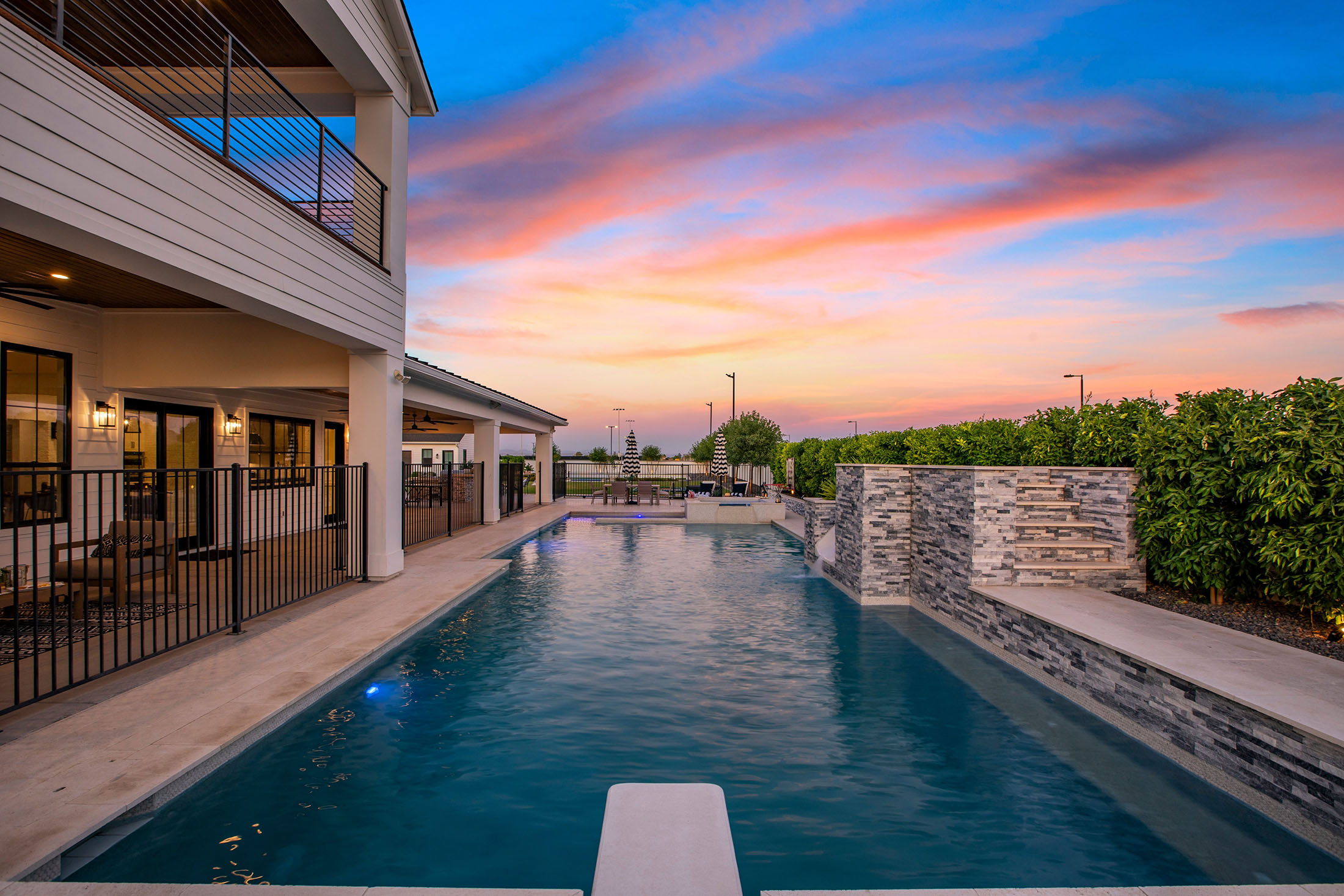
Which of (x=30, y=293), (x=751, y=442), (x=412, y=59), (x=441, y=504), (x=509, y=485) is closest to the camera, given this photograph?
(x=30, y=293)

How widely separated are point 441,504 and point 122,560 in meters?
14.4

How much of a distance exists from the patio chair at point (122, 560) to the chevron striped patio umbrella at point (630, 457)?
18718 mm

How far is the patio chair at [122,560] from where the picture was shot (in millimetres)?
6223

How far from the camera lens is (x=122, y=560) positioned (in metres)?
6.44

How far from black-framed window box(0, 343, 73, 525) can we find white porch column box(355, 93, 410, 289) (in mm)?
4395

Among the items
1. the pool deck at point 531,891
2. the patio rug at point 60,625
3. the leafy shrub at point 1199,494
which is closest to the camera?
the pool deck at point 531,891

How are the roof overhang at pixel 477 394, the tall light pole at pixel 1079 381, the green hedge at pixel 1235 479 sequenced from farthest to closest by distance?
the tall light pole at pixel 1079 381 → the roof overhang at pixel 477 394 → the green hedge at pixel 1235 479

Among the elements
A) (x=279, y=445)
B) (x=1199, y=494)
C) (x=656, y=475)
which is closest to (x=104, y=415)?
(x=279, y=445)

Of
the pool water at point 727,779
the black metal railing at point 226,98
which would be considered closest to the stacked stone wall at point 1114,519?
the pool water at point 727,779

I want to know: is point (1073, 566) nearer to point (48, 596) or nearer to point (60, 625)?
point (48, 596)

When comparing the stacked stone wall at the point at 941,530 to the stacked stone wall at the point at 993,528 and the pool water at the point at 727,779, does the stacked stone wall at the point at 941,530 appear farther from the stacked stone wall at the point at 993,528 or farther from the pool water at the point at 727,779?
the pool water at the point at 727,779

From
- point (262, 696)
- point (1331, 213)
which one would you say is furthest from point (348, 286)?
point (1331, 213)

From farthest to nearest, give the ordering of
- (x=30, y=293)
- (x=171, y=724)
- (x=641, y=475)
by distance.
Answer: (x=641, y=475) → (x=30, y=293) → (x=171, y=724)

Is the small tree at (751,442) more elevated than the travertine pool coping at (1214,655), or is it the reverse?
the small tree at (751,442)
